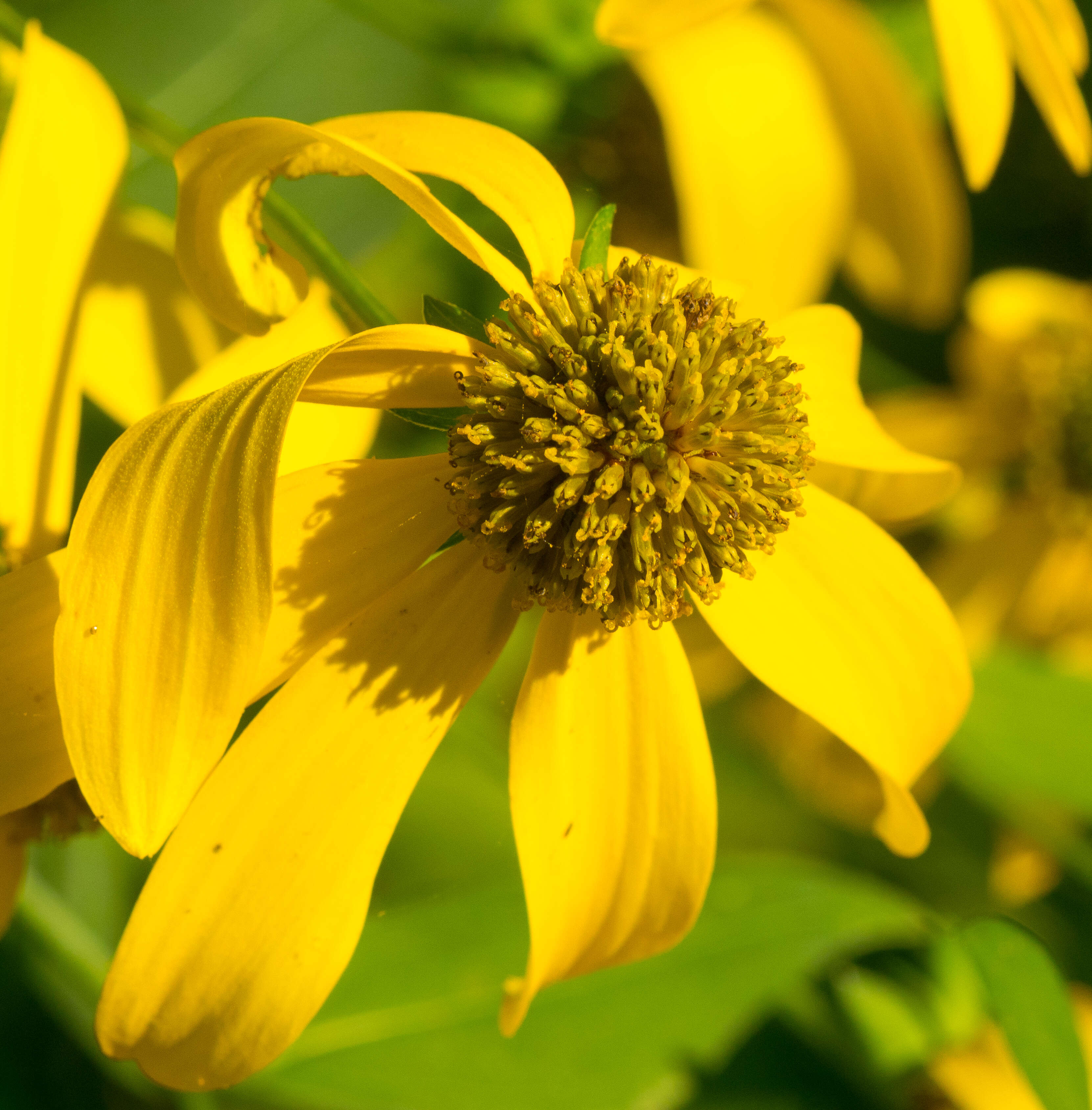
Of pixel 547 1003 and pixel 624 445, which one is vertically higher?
pixel 624 445

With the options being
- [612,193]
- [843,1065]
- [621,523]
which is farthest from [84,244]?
[843,1065]

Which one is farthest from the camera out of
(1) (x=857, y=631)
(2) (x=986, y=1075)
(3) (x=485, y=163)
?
(2) (x=986, y=1075)

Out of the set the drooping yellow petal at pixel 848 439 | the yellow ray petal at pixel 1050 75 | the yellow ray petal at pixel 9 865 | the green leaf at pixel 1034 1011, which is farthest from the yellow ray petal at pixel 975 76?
the yellow ray petal at pixel 9 865

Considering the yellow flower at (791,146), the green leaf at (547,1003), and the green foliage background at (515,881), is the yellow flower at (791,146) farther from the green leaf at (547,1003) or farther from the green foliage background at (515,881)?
the green leaf at (547,1003)

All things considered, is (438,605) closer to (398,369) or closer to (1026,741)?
(398,369)

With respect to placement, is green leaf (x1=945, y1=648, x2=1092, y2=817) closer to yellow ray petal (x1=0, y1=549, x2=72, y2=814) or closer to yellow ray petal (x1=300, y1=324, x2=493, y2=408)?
yellow ray petal (x1=300, y1=324, x2=493, y2=408)

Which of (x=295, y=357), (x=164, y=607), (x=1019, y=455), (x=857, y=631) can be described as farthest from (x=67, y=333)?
(x=1019, y=455)
